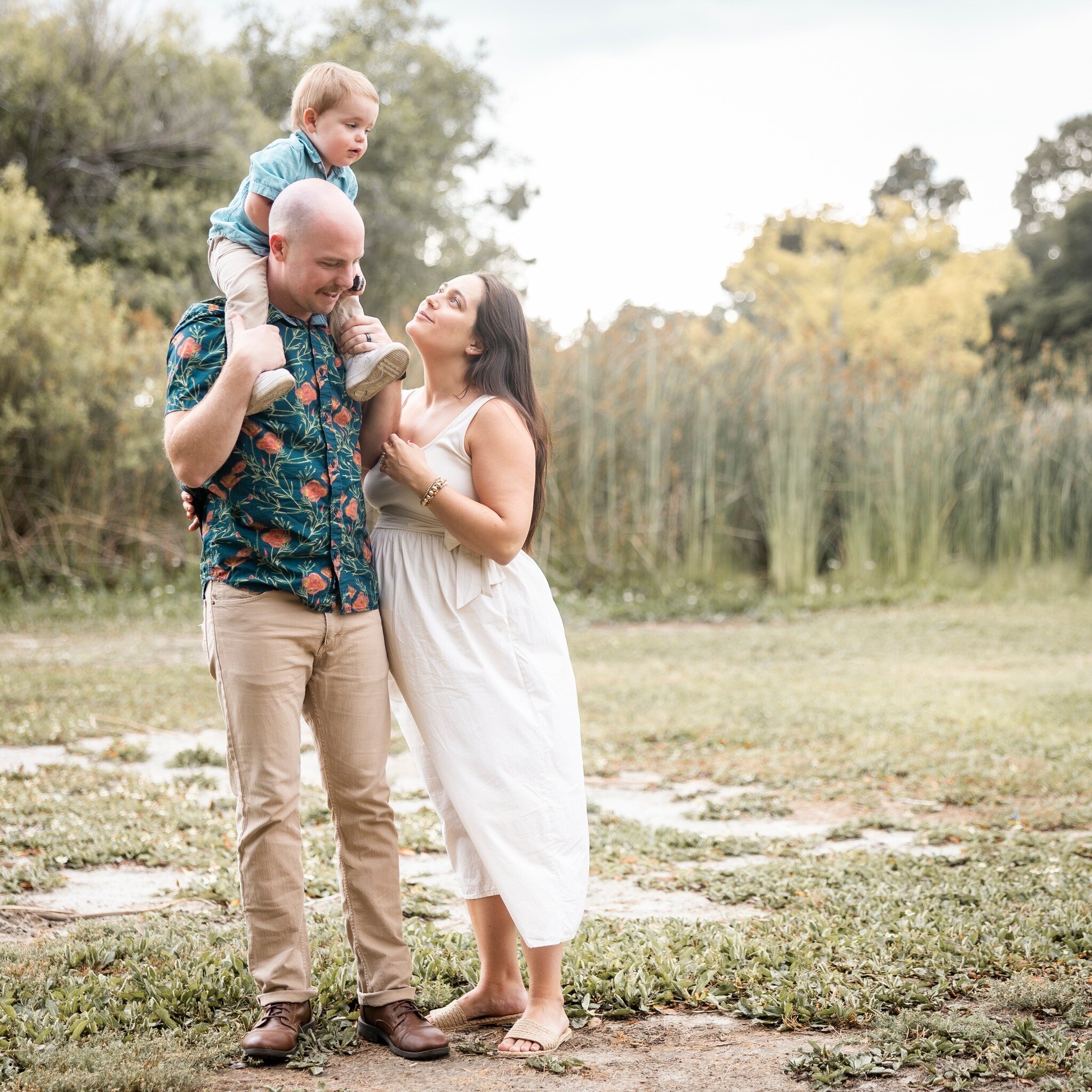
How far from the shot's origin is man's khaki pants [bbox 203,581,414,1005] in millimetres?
2367

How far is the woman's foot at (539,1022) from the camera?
248cm

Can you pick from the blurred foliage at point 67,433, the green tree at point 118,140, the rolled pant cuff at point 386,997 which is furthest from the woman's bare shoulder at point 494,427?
the green tree at point 118,140

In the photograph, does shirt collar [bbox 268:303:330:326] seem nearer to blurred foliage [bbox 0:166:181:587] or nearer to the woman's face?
the woman's face

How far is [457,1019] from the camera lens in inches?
104

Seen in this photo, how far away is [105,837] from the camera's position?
3982 millimetres

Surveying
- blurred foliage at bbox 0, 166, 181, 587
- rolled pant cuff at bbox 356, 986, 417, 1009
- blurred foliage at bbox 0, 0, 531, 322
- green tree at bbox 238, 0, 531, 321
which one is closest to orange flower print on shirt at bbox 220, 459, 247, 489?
rolled pant cuff at bbox 356, 986, 417, 1009

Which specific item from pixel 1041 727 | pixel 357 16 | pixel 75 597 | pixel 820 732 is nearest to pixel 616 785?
pixel 820 732

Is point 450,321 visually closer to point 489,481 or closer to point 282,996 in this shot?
point 489,481

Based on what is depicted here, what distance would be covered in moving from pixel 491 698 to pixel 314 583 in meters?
0.45

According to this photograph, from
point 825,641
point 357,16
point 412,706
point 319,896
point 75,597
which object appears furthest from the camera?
point 357,16

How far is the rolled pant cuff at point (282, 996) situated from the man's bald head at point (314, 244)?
1.38m

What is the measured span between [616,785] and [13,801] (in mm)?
2364

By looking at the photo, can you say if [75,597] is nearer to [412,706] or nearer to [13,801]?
[13,801]

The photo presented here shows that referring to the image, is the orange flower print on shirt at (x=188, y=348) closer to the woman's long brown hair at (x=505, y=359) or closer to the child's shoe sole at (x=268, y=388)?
the child's shoe sole at (x=268, y=388)
